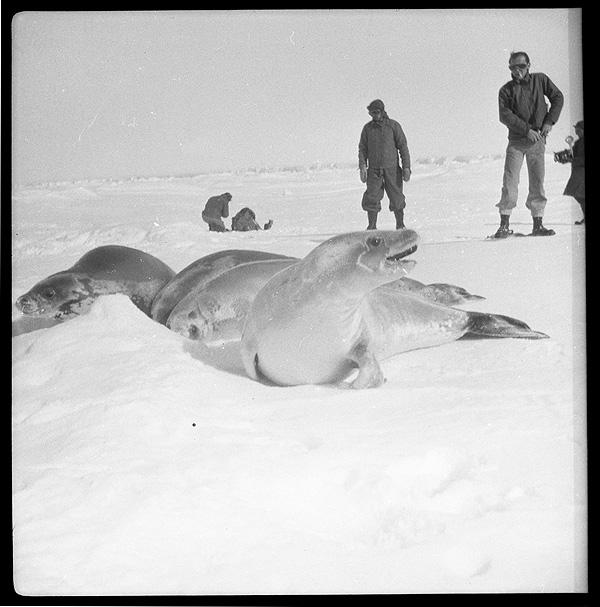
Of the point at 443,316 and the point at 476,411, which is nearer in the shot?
the point at 476,411

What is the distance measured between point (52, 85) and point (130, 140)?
318 millimetres

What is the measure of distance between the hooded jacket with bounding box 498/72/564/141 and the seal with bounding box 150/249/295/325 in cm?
96

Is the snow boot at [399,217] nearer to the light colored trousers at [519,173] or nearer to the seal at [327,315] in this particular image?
the seal at [327,315]

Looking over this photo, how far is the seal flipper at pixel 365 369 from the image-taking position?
9.26ft

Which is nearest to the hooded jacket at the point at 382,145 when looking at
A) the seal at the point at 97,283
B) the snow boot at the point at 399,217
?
the snow boot at the point at 399,217

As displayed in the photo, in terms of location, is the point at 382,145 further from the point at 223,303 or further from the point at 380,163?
the point at 223,303

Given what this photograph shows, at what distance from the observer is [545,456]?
278 cm

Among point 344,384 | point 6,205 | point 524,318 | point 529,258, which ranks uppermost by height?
point 6,205

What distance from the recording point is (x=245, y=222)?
3.13 m

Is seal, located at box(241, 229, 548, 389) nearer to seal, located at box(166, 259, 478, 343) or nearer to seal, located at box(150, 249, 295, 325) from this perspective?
seal, located at box(166, 259, 478, 343)

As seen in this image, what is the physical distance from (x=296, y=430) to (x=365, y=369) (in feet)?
1.02

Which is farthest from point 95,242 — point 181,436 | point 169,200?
point 181,436

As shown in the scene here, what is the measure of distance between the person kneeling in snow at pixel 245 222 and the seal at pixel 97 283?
0.30 m

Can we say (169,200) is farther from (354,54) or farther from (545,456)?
(545,456)
